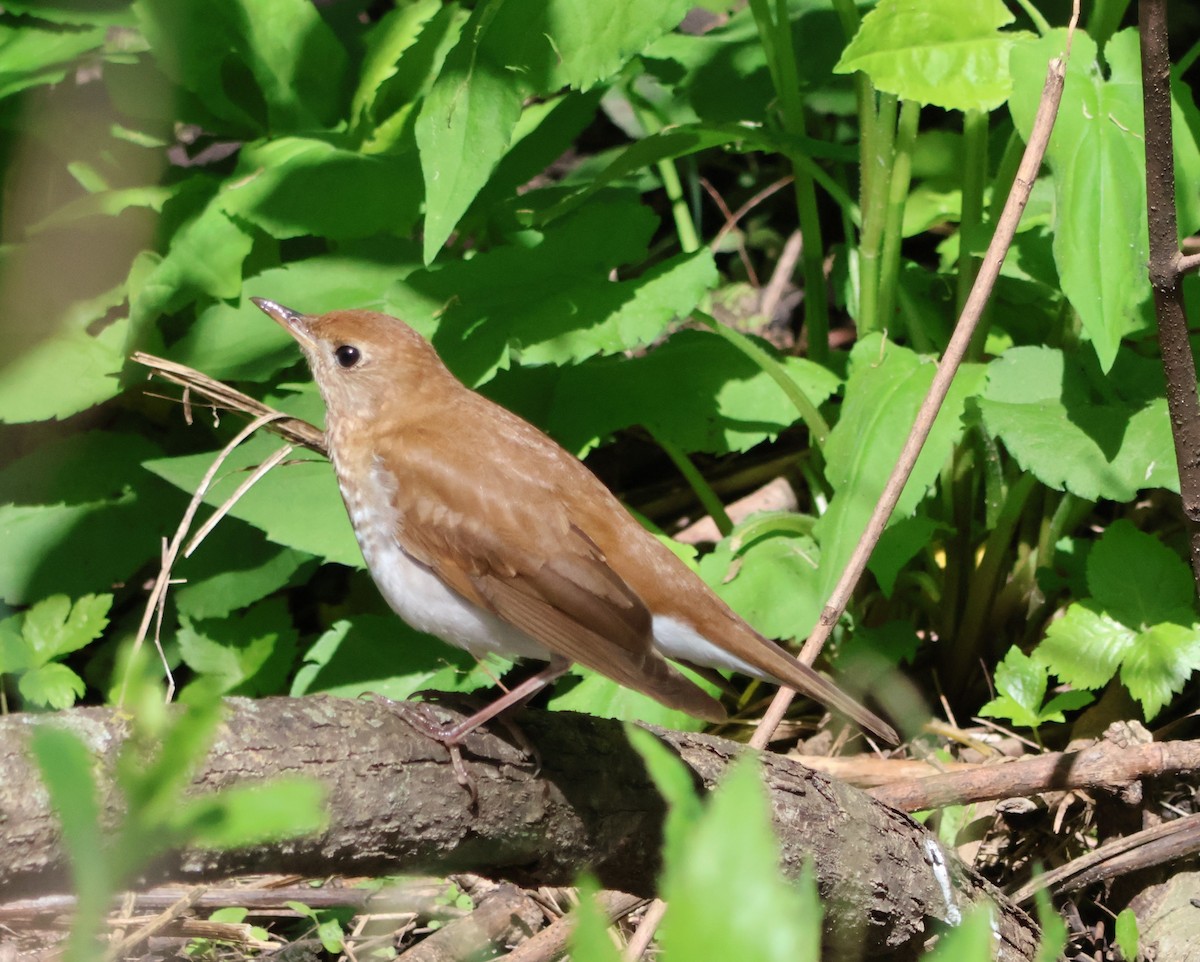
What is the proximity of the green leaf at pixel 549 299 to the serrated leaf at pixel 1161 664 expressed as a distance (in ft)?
4.47

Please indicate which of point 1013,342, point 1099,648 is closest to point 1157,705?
point 1099,648

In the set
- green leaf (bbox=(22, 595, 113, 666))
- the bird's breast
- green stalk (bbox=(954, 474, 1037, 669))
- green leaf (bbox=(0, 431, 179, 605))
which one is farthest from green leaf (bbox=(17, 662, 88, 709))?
green stalk (bbox=(954, 474, 1037, 669))

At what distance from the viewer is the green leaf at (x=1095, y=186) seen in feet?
8.35

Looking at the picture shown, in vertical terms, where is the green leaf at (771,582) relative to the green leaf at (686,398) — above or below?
below

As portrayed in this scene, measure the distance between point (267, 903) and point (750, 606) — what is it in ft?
4.44

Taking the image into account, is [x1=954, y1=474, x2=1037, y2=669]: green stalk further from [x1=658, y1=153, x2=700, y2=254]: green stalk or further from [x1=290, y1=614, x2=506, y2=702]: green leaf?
[x1=658, y1=153, x2=700, y2=254]: green stalk

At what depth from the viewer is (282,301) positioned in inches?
137

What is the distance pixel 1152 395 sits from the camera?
3.21 metres

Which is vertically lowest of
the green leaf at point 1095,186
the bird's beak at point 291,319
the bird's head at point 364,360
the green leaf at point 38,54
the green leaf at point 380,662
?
the green leaf at point 380,662

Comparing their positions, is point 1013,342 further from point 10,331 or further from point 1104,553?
point 10,331

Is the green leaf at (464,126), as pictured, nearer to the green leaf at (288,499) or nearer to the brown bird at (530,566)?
the brown bird at (530,566)

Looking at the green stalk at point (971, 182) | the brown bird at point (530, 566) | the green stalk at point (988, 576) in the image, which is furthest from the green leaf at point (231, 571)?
the green stalk at point (971, 182)

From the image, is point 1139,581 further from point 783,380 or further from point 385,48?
point 385,48

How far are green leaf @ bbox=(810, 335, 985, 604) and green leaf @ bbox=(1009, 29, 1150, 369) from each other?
18.9 inches
